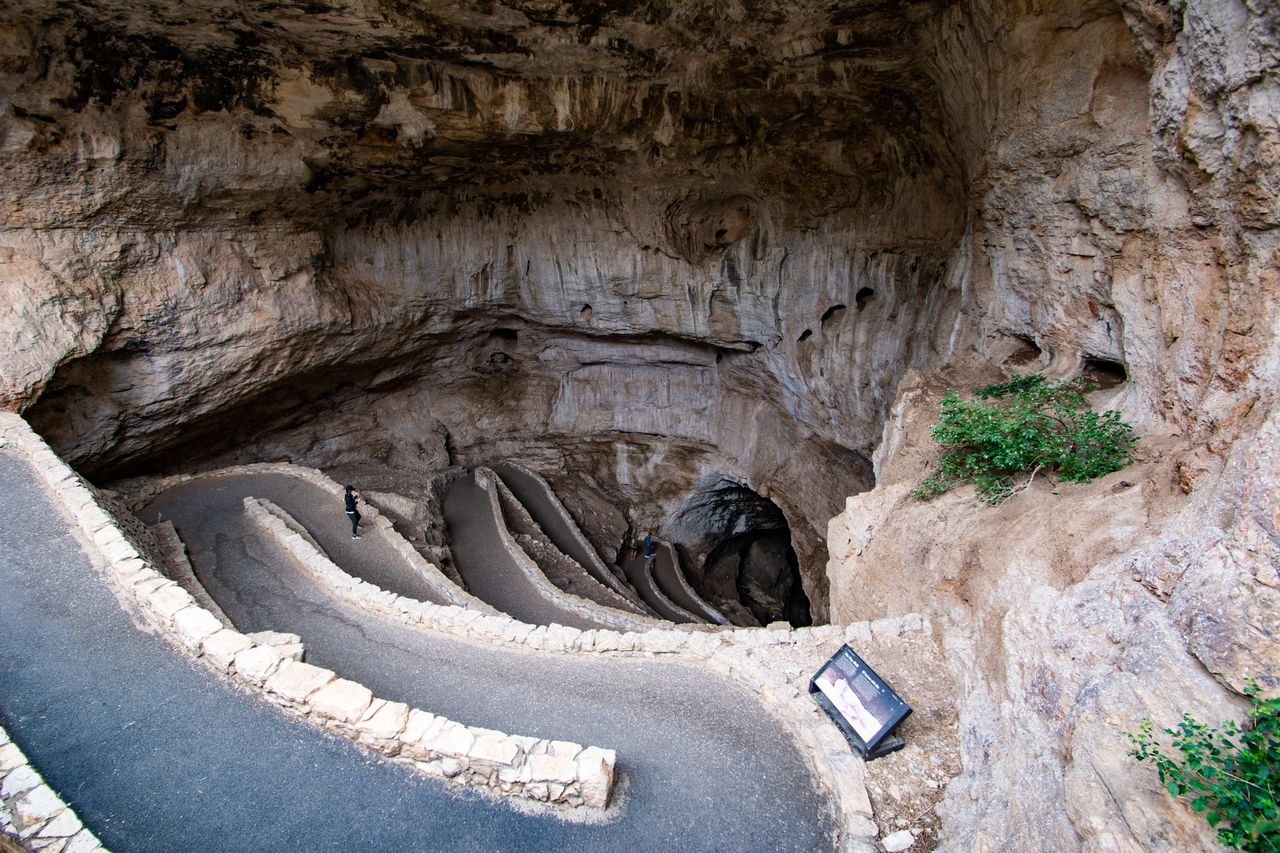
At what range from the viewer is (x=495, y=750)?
4605mm

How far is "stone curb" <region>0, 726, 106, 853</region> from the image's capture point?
3.89 m

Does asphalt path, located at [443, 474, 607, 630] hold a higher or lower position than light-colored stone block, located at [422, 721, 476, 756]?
lower

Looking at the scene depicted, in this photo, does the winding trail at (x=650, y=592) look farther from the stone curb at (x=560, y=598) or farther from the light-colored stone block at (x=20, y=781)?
the light-colored stone block at (x=20, y=781)

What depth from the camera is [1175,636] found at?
331 cm

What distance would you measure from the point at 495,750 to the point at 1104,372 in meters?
7.33

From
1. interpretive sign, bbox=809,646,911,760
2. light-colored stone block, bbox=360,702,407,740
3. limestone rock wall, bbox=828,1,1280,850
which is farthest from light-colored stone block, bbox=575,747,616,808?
limestone rock wall, bbox=828,1,1280,850

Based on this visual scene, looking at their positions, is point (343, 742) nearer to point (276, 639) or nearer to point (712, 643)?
point (276, 639)

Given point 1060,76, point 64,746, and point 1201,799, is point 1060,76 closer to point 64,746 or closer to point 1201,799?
point 1201,799

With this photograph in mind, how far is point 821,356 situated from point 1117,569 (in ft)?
31.7

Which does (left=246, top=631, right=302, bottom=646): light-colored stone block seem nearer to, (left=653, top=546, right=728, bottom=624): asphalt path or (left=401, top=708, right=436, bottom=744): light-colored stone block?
(left=401, top=708, right=436, bottom=744): light-colored stone block

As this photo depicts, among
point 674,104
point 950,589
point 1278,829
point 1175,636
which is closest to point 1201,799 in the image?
point 1278,829

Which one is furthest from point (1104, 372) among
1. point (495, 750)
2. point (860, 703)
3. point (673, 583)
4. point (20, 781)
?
point (673, 583)

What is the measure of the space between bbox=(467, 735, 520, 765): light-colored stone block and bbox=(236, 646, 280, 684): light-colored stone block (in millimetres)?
2090

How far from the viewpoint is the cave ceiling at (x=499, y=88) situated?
7648mm
